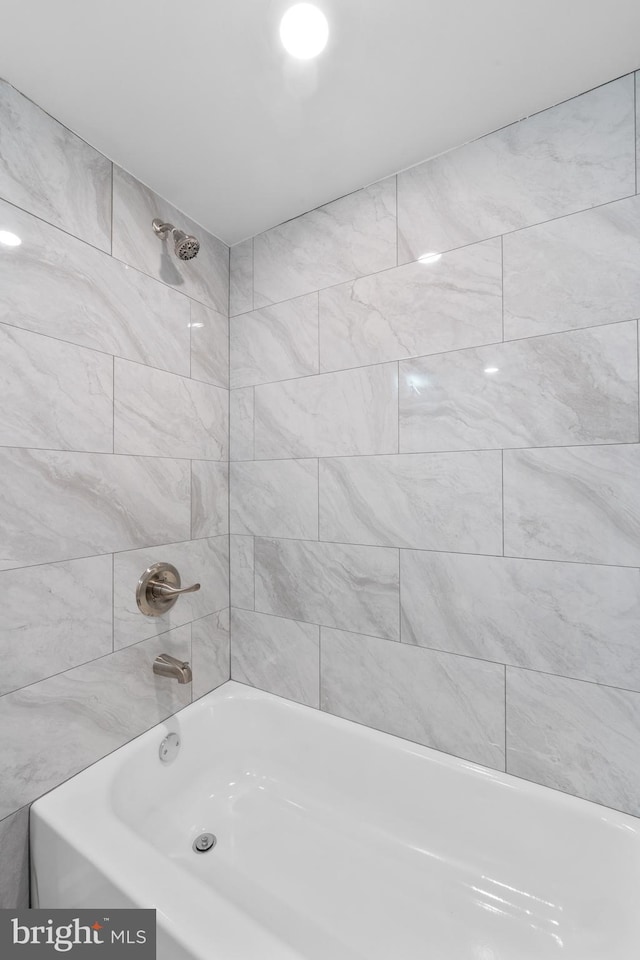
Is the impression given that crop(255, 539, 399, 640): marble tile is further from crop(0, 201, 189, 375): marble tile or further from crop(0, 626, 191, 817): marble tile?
crop(0, 201, 189, 375): marble tile

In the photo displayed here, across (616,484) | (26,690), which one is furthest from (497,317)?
(26,690)

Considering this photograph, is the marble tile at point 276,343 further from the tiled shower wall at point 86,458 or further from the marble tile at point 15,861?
the marble tile at point 15,861

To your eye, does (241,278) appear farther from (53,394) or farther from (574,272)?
(574,272)

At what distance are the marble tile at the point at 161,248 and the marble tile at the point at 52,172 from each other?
5 cm

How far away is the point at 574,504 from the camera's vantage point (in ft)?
3.93

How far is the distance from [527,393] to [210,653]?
1.50 meters

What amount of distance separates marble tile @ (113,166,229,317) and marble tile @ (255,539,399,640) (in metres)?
1.04

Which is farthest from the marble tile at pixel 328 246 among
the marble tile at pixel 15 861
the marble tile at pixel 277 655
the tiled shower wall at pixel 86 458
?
the marble tile at pixel 15 861

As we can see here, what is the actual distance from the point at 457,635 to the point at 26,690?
48.2 inches

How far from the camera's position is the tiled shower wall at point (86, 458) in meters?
1.16

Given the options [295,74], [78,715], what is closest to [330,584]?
[78,715]

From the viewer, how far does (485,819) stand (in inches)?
51.5

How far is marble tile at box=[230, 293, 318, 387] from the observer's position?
5.49 feet

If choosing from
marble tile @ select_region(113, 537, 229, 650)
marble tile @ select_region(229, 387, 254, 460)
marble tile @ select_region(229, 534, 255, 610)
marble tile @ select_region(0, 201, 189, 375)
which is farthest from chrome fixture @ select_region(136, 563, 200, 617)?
marble tile @ select_region(0, 201, 189, 375)
